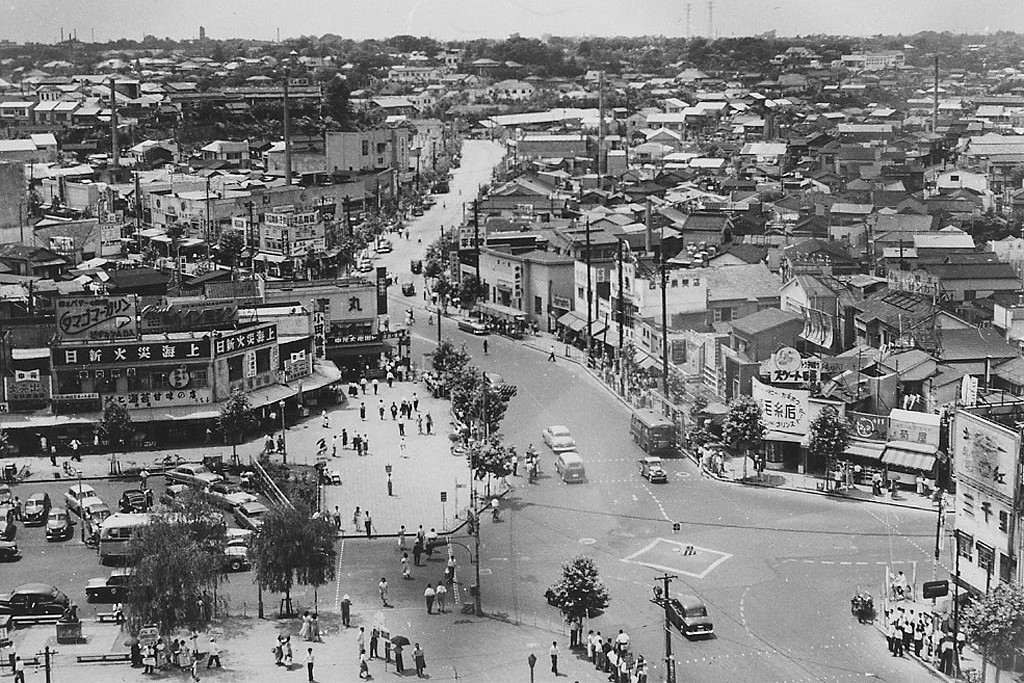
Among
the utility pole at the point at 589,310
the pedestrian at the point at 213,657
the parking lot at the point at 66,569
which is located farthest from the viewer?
the utility pole at the point at 589,310

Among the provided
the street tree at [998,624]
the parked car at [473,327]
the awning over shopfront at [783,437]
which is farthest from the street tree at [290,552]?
the parked car at [473,327]

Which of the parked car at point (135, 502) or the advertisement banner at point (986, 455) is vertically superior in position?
the advertisement banner at point (986, 455)

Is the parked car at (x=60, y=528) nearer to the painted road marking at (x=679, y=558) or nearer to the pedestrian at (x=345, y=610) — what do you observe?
the pedestrian at (x=345, y=610)

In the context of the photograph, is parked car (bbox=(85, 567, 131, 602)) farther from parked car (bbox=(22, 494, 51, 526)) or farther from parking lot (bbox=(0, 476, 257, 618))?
parked car (bbox=(22, 494, 51, 526))

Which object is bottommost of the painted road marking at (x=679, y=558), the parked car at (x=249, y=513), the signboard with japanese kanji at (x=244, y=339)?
the painted road marking at (x=679, y=558)

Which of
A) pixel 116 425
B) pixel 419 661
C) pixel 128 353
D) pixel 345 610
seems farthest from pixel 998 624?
pixel 128 353

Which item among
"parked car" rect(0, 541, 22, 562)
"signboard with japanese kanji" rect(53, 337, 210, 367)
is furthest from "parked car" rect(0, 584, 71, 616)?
"signboard with japanese kanji" rect(53, 337, 210, 367)

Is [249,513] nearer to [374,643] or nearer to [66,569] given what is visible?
[66,569]
